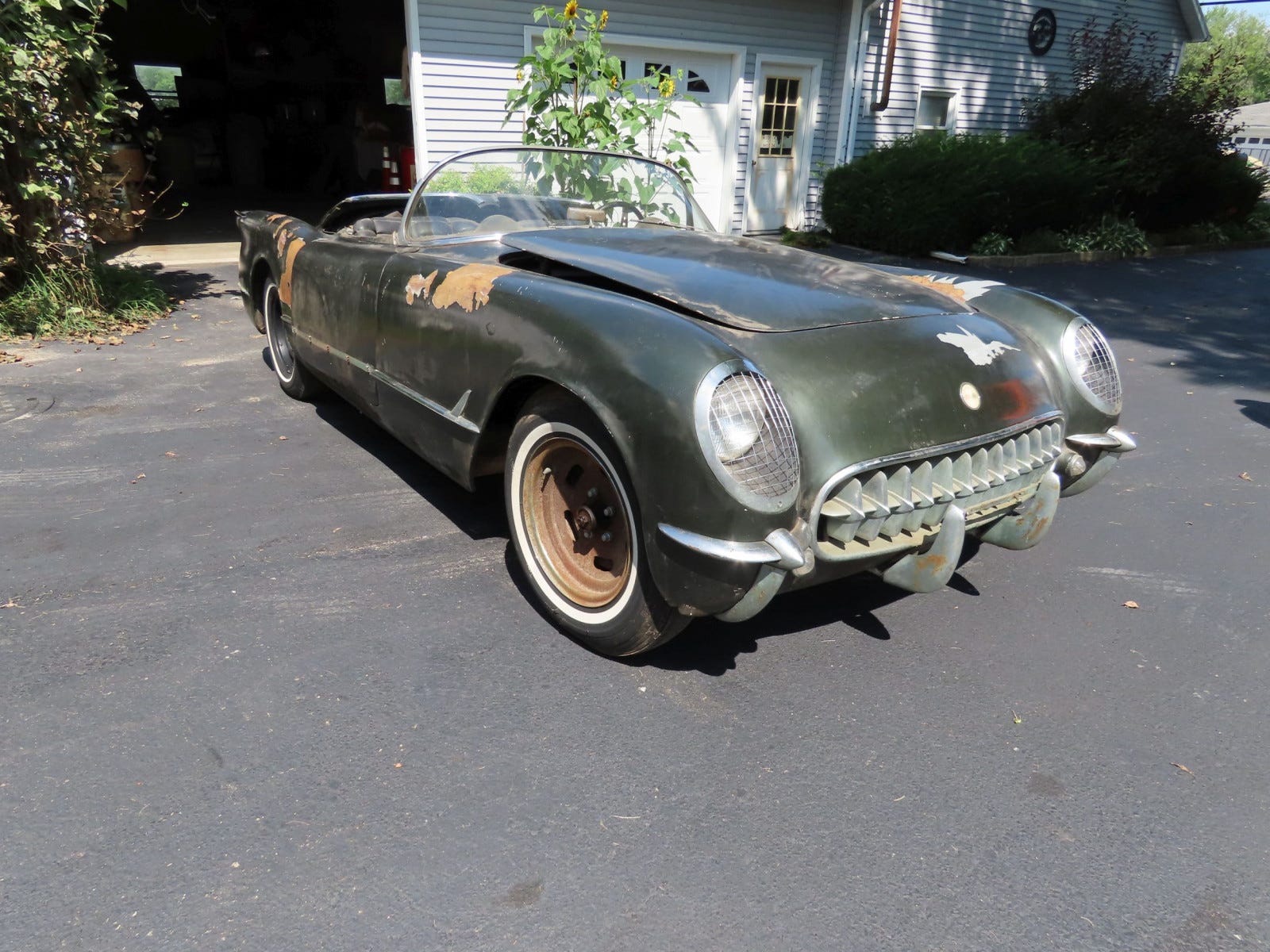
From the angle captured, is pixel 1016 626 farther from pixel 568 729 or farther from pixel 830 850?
pixel 568 729

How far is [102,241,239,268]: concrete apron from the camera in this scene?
9281mm

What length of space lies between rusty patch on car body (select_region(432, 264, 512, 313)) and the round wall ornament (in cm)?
1468

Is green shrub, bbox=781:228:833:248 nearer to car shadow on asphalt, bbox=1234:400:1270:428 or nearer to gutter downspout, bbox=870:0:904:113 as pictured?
gutter downspout, bbox=870:0:904:113

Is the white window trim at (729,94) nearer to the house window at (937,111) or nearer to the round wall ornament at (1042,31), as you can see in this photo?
the house window at (937,111)

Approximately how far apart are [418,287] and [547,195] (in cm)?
98

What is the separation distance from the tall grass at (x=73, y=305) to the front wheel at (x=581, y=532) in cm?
532

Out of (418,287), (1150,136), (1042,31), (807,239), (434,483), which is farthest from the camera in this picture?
(1042,31)

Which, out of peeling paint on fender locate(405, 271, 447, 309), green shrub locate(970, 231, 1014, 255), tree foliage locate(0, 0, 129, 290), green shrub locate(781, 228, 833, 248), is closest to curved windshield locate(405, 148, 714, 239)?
peeling paint on fender locate(405, 271, 447, 309)

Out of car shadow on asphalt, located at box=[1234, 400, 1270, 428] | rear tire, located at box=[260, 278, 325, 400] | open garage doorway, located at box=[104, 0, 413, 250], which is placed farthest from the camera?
open garage doorway, located at box=[104, 0, 413, 250]

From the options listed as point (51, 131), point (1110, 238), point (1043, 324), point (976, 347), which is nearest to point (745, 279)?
point (976, 347)

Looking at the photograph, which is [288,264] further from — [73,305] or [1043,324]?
[1043,324]

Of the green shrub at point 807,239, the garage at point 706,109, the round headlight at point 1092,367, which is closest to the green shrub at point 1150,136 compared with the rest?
the green shrub at point 807,239

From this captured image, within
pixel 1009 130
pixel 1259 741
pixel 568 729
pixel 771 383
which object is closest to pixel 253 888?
pixel 568 729

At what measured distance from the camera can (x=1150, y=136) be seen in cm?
1198
